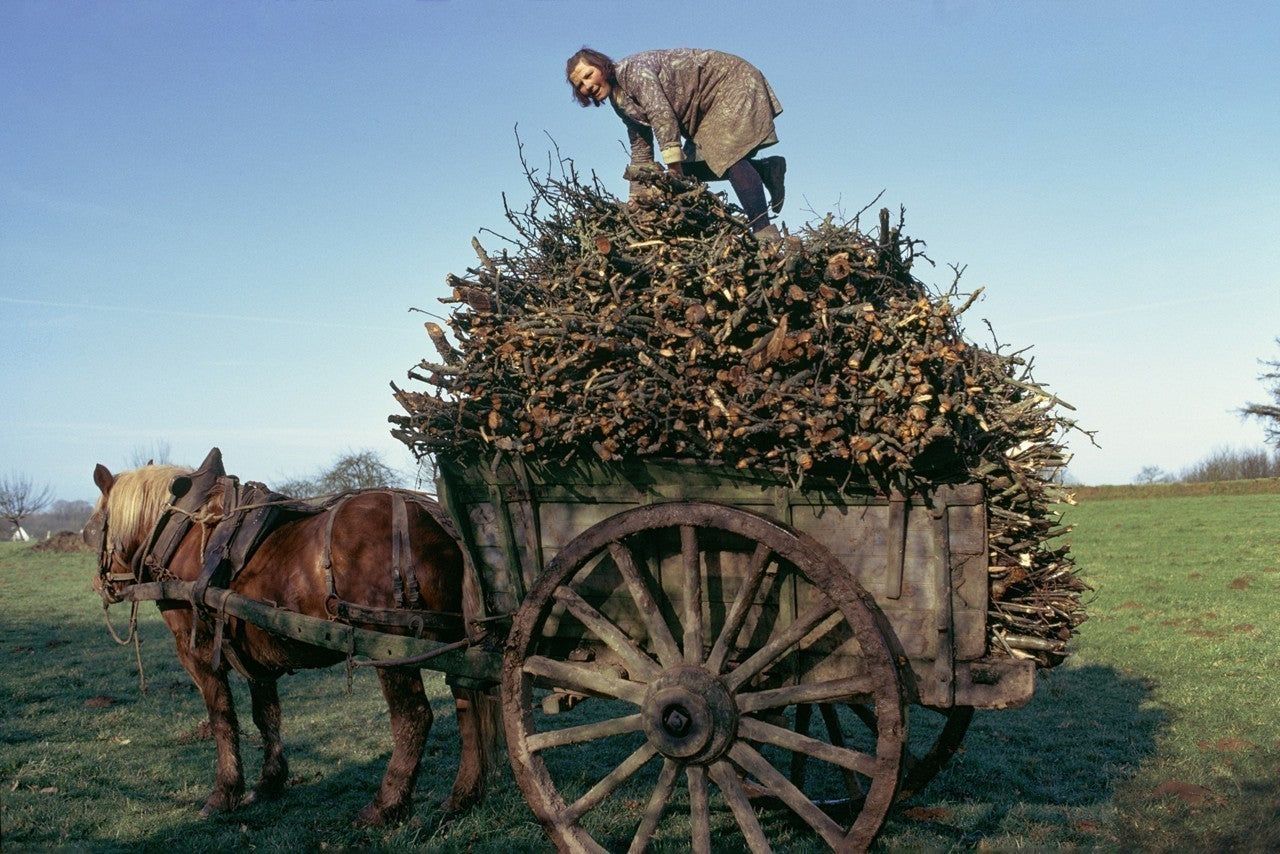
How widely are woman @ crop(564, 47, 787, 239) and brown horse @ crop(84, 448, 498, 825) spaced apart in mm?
2494

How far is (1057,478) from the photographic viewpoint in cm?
381

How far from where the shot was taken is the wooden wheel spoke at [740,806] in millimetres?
3477

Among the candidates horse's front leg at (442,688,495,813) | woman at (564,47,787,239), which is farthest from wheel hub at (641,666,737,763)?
woman at (564,47,787,239)

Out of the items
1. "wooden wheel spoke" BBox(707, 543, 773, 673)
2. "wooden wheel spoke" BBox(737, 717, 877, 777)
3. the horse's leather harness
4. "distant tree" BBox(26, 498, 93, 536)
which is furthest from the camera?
"distant tree" BBox(26, 498, 93, 536)

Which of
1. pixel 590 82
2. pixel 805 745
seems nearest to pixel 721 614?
pixel 805 745

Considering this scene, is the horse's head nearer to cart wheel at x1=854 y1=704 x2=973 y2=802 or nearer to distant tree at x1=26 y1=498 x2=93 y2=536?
cart wheel at x1=854 y1=704 x2=973 y2=802

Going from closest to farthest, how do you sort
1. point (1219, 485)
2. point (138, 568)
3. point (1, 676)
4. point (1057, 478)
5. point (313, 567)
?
point (1057, 478) < point (313, 567) < point (138, 568) < point (1, 676) < point (1219, 485)

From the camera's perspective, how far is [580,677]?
3803 mm

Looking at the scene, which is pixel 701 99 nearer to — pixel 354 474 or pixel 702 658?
pixel 702 658

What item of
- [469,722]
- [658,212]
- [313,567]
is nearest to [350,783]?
[469,722]

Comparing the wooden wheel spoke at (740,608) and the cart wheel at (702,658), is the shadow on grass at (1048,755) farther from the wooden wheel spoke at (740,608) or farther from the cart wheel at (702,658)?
the wooden wheel spoke at (740,608)

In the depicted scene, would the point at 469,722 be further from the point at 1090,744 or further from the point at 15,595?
the point at 15,595

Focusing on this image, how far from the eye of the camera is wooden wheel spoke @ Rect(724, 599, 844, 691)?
11.2 ft

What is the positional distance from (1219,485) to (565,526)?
97.6 ft
